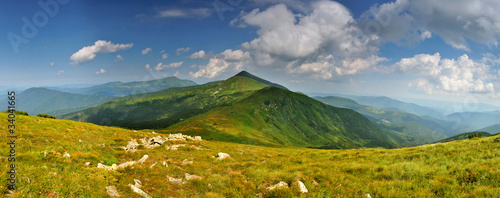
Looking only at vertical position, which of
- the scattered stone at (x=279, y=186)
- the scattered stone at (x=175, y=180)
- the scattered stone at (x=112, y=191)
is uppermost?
the scattered stone at (x=112, y=191)

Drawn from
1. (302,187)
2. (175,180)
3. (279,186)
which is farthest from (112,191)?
(302,187)

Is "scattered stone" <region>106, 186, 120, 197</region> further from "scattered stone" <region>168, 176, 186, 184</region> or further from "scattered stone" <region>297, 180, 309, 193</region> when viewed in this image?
"scattered stone" <region>297, 180, 309, 193</region>

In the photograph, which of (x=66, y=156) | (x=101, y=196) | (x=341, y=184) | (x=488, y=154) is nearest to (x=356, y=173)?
(x=341, y=184)

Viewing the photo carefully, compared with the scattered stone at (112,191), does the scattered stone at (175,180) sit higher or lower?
lower

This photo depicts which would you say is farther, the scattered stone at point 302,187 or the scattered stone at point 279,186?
the scattered stone at point 279,186

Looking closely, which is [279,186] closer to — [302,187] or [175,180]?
[302,187]

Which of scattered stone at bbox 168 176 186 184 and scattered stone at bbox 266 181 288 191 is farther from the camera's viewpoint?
scattered stone at bbox 168 176 186 184

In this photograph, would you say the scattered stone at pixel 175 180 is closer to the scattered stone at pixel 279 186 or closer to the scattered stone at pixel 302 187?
the scattered stone at pixel 279 186

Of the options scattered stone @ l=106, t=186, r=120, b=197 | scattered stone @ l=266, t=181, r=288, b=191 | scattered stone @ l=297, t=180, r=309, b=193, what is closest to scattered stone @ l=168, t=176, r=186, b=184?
scattered stone @ l=106, t=186, r=120, b=197

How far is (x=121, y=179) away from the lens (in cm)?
1192

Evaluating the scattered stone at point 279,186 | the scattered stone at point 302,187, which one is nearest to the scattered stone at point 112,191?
the scattered stone at point 279,186

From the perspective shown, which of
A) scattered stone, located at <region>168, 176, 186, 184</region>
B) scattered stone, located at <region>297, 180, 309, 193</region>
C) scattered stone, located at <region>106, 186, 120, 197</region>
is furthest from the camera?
scattered stone, located at <region>168, 176, 186, 184</region>

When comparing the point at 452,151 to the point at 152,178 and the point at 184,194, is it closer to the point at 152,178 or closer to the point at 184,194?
the point at 184,194

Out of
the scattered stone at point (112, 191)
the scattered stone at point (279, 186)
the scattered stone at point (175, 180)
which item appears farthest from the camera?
the scattered stone at point (175, 180)
